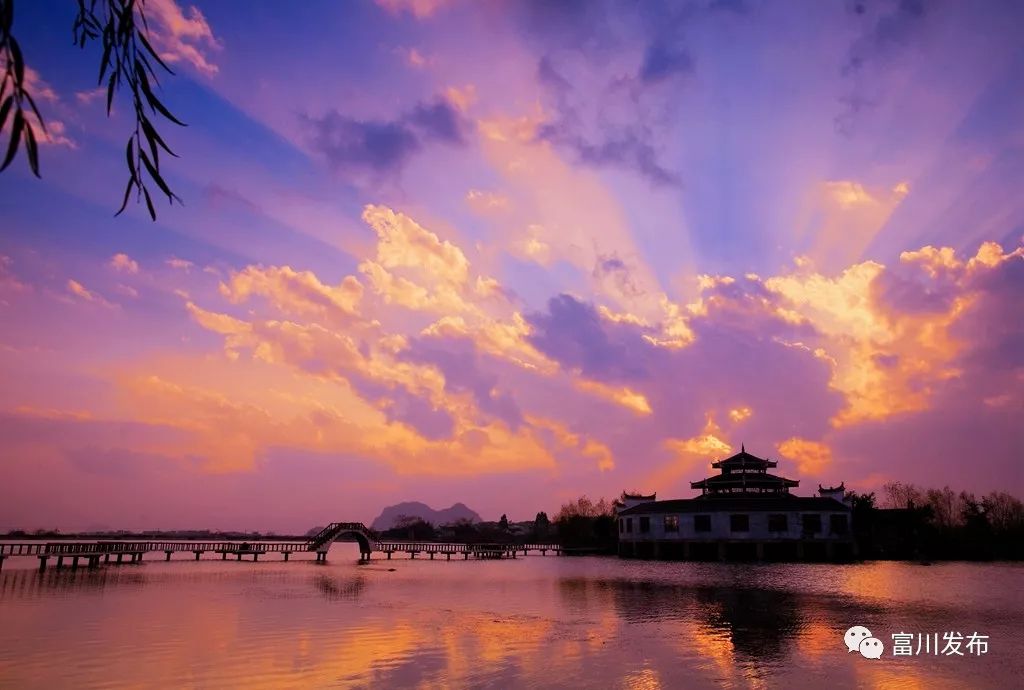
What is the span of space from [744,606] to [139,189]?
33821 millimetres

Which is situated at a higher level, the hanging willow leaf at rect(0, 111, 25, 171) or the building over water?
the hanging willow leaf at rect(0, 111, 25, 171)

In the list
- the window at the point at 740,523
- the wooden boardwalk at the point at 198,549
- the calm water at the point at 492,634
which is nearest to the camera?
the calm water at the point at 492,634

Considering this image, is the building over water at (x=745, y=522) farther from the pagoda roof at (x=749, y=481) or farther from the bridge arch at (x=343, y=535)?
the bridge arch at (x=343, y=535)

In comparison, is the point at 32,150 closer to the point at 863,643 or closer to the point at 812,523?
the point at 863,643

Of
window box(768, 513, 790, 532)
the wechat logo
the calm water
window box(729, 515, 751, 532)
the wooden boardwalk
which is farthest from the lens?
window box(729, 515, 751, 532)

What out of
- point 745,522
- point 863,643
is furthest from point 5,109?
point 745,522

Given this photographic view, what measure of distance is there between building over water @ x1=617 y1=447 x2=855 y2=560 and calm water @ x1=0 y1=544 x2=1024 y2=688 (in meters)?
34.4

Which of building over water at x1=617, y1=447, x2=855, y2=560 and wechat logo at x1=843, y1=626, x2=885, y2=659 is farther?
building over water at x1=617, y1=447, x2=855, y2=560

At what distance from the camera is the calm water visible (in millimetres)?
17891

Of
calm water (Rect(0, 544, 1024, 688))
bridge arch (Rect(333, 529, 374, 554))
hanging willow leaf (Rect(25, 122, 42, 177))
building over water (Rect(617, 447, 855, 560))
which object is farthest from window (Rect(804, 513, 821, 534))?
hanging willow leaf (Rect(25, 122, 42, 177))

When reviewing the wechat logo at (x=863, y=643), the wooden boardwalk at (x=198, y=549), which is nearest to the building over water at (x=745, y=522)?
the wooden boardwalk at (x=198, y=549)

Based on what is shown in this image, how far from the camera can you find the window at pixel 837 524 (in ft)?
259

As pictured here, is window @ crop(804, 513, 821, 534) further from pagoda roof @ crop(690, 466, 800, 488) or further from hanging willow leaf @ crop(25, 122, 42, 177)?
hanging willow leaf @ crop(25, 122, 42, 177)

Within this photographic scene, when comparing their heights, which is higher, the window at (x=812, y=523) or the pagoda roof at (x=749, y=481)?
the pagoda roof at (x=749, y=481)
